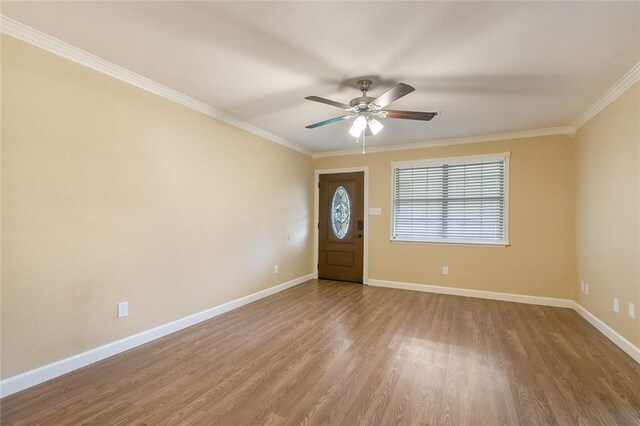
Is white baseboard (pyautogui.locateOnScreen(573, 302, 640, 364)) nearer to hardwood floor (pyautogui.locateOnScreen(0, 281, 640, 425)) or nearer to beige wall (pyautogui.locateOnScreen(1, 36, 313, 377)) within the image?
hardwood floor (pyautogui.locateOnScreen(0, 281, 640, 425))

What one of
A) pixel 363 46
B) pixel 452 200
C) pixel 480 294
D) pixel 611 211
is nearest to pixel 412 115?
pixel 363 46

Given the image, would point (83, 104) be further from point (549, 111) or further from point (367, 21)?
point (549, 111)

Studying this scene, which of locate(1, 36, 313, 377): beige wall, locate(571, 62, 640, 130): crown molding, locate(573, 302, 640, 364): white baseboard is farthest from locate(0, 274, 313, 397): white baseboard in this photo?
locate(571, 62, 640, 130): crown molding

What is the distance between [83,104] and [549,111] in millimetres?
4807

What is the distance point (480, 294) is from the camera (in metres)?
4.40

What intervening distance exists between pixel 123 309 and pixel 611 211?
A: 4.87 meters

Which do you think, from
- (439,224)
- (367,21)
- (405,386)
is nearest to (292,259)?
(439,224)

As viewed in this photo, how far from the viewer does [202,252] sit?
335 centimetres

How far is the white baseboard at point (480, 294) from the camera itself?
4.00 meters

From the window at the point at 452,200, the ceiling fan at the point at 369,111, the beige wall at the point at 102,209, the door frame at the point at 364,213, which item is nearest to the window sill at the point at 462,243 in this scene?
the window at the point at 452,200

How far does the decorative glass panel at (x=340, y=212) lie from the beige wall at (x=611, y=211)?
3.35 metres

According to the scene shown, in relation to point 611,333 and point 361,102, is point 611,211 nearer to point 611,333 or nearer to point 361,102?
point 611,333

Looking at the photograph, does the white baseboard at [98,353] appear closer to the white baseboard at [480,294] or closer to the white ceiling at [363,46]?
the white ceiling at [363,46]

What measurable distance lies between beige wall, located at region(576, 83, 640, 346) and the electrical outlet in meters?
4.53
